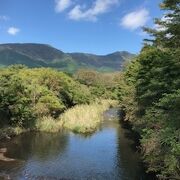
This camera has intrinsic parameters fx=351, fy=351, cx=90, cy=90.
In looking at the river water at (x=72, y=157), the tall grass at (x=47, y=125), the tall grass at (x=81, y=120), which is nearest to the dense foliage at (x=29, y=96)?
the tall grass at (x=47, y=125)

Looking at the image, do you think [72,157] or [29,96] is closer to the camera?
[72,157]

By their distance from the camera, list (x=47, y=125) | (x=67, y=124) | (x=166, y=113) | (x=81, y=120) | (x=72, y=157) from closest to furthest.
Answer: (x=166, y=113) < (x=72, y=157) < (x=47, y=125) < (x=67, y=124) < (x=81, y=120)

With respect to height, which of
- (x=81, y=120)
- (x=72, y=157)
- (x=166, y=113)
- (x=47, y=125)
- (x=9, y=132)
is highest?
(x=166, y=113)

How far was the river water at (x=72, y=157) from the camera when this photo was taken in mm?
26297

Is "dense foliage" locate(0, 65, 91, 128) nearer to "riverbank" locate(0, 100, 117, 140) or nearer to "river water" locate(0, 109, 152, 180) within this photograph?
"riverbank" locate(0, 100, 117, 140)

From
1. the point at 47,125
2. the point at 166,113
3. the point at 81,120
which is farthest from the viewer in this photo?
the point at 81,120

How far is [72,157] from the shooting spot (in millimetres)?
31484

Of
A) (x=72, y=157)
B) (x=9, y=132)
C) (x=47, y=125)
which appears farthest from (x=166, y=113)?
(x=47, y=125)

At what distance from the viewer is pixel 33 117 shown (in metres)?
44.6

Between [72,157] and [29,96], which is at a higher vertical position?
[29,96]

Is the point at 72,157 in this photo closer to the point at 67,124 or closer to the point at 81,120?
the point at 67,124

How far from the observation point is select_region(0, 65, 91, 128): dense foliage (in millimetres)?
40219

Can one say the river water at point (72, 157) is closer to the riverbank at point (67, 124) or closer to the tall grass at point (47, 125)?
the riverbank at point (67, 124)

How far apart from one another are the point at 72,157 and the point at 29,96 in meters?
15.3
